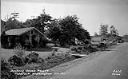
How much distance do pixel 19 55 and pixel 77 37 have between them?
18367mm

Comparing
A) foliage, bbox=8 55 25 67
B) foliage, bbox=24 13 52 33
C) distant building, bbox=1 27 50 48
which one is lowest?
foliage, bbox=8 55 25 67

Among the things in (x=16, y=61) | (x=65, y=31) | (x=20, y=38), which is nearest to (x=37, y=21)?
(x=20, y=38)

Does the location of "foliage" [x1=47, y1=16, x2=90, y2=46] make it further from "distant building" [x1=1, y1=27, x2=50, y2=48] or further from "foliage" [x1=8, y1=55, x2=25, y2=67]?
"foliage" [x1=8, y1=55, x2=25, y2=67]

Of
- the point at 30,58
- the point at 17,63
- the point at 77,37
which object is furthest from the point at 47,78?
the point at 77,37

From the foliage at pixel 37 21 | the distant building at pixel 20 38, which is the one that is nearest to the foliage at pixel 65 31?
the foliage at pixel 37 21

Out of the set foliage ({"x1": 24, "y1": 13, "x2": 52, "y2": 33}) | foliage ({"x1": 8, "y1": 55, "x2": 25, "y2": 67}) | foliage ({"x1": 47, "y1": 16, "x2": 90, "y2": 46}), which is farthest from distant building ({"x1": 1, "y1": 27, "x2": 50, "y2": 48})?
foliage ({"x1": 47, "y1": 16, "x2": 90, "y2": 46})

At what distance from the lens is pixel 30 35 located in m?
15.6

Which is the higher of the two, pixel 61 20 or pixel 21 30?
pixel 61 20

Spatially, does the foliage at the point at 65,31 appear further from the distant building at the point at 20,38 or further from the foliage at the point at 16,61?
the foliage at the point at 16,61

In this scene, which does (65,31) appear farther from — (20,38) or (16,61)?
(16,61)

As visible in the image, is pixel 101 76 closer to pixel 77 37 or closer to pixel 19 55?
pixel 19 55

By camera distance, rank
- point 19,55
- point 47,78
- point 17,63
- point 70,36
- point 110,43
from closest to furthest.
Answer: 1. point 47,78
2. point 17,63
3. point 19,55
4. point 70,36
5. point 110,43

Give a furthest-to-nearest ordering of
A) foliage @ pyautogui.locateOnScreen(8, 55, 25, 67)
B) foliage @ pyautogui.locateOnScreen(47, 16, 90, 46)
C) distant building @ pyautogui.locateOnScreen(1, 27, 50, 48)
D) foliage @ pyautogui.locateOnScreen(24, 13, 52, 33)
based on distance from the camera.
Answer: foliage @ pyautogui.locateOnScreen(47, 16, 90, 46), distant building @ pyautogui.locateOnScreen(1, 27, 50, 48), foliage @ pyautogui.locateOnScreen(24, 13, 52, 33), foliage @ pyautogui.locateOnScreen(8, 55, 25, 67)

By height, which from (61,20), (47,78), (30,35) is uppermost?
(61,20)
